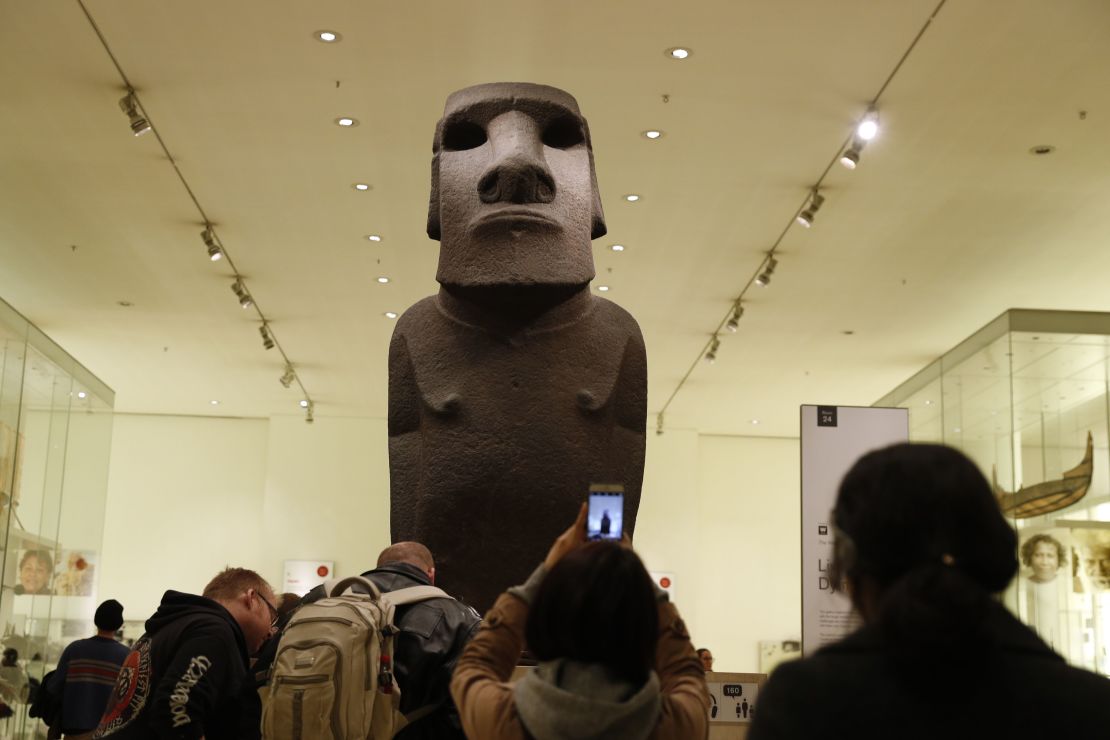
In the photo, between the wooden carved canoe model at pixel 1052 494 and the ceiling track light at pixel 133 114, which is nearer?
the ceiling track light at pixel 133 114

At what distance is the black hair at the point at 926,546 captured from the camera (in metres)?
1.61

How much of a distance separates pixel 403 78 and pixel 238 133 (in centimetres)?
156

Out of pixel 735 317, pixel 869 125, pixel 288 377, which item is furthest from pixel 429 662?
pixel 288 377

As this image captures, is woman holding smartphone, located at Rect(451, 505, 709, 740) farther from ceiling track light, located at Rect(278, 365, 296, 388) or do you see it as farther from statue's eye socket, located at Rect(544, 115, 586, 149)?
ceiling track light, located at Rect(278, 365, 296, 388)

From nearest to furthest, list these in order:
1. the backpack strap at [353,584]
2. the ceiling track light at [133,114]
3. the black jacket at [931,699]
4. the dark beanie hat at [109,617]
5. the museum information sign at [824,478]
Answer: the black jacket at [931,699] → the backpack strap at [353,584] → the museum information sign at [824,478] → the dark beanie hat at [109,617] → the ceiling track light at [133,114]

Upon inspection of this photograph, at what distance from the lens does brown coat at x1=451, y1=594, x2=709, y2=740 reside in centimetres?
229

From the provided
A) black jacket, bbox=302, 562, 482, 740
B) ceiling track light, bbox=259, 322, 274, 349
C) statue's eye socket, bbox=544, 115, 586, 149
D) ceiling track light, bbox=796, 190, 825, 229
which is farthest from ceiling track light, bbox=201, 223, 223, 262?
black jacket, bbox=302, 562, 482, 740

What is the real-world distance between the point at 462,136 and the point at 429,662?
228 cm

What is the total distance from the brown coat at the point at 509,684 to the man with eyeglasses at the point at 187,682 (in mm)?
1684

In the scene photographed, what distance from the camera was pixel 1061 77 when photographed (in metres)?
7.88

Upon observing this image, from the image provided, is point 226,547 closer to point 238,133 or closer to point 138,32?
point 238,133

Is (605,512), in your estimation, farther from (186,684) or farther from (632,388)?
(632,388)

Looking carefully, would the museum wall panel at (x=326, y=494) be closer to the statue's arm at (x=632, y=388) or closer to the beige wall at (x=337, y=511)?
the beige wall at (x=337, y=511)

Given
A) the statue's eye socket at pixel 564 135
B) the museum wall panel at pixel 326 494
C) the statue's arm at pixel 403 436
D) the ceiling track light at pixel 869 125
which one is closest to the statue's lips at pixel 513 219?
the statue's eye socket at pixel 564 135
